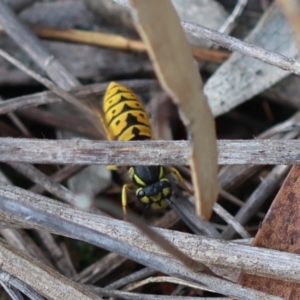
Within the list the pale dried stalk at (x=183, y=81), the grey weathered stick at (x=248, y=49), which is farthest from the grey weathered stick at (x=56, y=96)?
the pale dried stalk at (x=183, y=81)

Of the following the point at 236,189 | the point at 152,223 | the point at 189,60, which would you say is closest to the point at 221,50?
the point at 236,189

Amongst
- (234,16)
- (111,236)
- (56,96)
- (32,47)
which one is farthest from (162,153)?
(32,47)

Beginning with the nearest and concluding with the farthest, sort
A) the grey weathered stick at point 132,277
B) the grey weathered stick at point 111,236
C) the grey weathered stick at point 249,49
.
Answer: the grey weathered stick at point 111,236, the grey weathered stick at point 249,49, the grey weathered stick at point 132,277

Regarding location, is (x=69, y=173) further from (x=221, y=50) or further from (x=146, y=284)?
(x=221, y=50)

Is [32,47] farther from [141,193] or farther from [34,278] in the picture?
[34,278]

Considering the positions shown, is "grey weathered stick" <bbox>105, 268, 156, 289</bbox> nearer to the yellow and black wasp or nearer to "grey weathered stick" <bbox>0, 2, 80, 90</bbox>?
the yellow and black wasp

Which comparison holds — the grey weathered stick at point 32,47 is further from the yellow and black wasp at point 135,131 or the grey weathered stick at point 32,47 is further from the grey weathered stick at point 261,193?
the grey weathered stick at point 261,193
